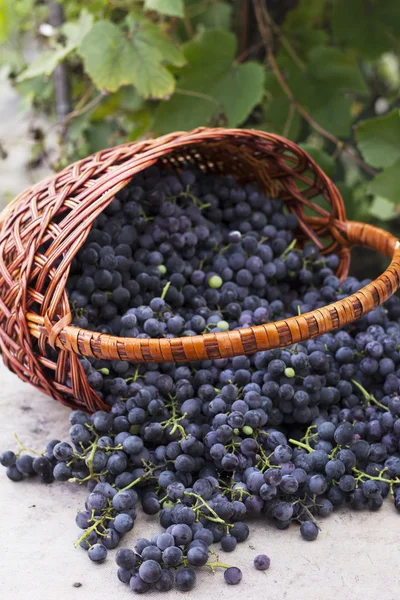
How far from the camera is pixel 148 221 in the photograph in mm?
1121

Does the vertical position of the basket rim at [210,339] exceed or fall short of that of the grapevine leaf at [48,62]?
it falls short

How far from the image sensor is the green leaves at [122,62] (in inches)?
57.1

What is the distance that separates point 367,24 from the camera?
1827mm

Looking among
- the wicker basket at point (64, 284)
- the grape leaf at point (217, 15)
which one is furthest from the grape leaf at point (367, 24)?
the wicker basket at point (64, 284)

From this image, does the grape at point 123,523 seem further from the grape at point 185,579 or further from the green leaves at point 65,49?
the green leaves at point 65,49

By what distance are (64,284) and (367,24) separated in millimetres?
A: 1373

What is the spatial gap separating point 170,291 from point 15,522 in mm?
415

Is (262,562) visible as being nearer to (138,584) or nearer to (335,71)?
(138,584)

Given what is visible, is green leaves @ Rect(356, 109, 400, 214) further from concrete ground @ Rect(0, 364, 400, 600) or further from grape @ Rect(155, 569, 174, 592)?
grape @ Rect(155, 569, 174, 592)

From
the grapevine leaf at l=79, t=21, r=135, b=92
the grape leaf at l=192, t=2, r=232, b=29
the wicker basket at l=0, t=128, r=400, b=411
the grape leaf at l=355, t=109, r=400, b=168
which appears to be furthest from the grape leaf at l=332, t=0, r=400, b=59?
the wicker basket at l=0, t=128, r=400, b=411

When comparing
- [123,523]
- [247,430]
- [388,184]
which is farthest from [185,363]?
[388,184]

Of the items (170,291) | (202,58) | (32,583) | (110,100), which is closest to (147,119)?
(110,100)

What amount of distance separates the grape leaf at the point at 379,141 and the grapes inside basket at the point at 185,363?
0.31m

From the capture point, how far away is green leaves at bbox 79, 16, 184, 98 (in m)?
1.45
